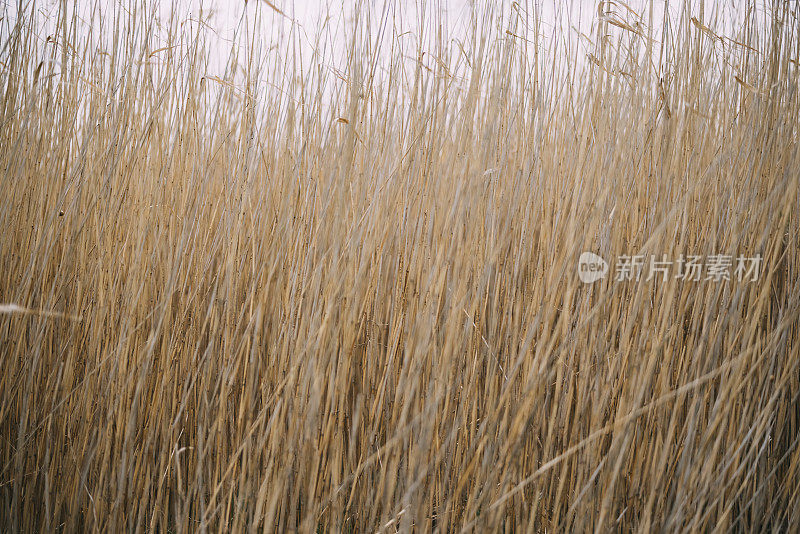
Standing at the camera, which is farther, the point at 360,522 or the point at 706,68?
the point at 706,68

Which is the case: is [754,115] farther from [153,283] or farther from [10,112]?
[10,112]

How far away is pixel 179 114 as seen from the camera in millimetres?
1216

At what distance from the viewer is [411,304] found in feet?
2.85

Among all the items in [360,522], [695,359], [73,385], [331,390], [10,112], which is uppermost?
[10,112]

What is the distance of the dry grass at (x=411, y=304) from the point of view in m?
0.80

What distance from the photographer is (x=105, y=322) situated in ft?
3.33

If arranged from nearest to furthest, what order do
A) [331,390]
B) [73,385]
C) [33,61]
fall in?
[331,390] < [73,385] < [33,61]

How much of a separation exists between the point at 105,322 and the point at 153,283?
11 cm

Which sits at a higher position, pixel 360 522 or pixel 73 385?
pixel 73 385

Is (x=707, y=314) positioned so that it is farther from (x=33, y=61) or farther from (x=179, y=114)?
(x=33, y=61)

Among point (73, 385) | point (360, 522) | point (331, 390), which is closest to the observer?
point (331, 390)

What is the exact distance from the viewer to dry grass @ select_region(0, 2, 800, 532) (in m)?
0.80

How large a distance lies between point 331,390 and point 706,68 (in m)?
0.96

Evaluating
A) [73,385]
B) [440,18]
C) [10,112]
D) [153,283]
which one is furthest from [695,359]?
[10,112]
